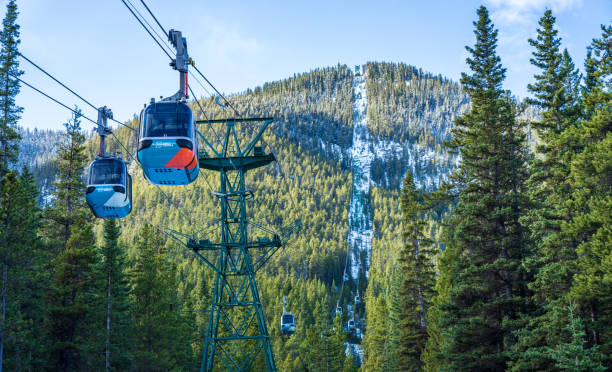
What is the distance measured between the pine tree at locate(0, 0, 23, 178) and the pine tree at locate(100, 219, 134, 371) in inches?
265

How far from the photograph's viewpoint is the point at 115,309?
31.3m

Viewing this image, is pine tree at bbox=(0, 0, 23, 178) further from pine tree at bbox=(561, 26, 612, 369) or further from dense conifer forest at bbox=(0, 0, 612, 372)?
pine tree at bbox=(561, 26, 612, 369)

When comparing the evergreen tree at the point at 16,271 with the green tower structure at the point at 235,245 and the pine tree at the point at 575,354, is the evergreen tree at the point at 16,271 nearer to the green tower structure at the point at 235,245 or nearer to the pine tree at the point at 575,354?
the green tower structure at the point at 235,245

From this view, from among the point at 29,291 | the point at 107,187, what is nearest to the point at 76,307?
the point at 29,291

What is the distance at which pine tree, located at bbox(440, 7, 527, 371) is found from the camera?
2148 centimetres

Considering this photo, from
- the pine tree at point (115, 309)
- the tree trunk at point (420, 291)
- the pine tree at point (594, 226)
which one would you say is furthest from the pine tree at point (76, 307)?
the pine tree at point (594, 226)

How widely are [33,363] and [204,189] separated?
137304 millimetres

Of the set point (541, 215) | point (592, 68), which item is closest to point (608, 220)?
point (541, 215)

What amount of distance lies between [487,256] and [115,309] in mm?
22515

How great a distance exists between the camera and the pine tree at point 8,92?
2797 cm

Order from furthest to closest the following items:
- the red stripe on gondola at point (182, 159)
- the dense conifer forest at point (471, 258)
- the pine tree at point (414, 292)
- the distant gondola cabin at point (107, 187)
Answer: the pine tree at point (414, 292)
the dense conifer forest at point (471, 258)
the distant gondola cabin at point (107, 187)
the red stripe on gondola at point (182, 159)

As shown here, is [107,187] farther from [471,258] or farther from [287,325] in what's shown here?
[287,325]

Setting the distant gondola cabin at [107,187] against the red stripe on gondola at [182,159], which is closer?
the red stripe on gondola at [182,159]

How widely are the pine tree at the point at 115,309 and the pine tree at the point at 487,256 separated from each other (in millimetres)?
19410
